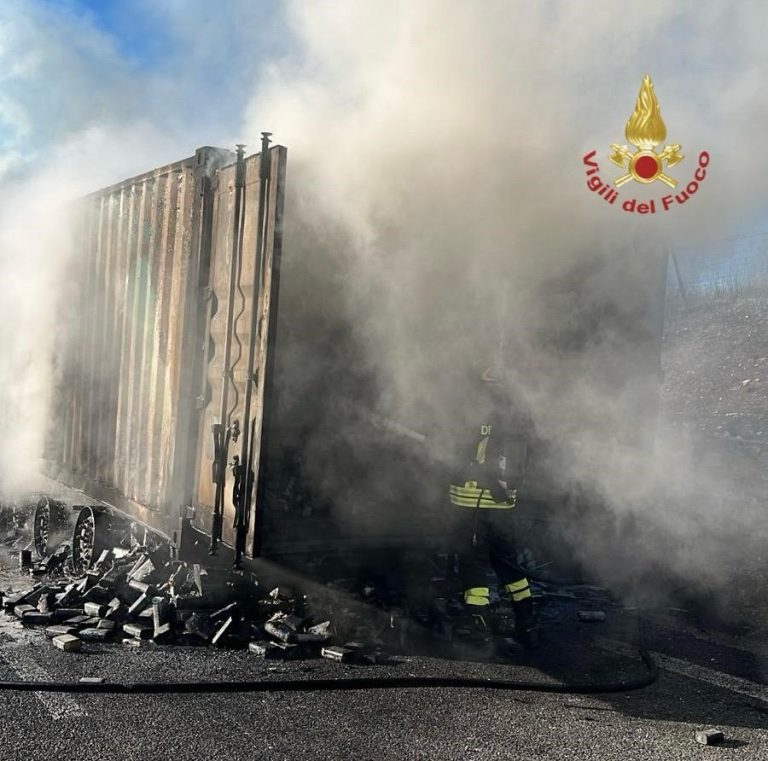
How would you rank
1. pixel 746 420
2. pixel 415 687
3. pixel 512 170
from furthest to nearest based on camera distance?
pixel 746 420 → pixel 512 170 → pixel 415 687

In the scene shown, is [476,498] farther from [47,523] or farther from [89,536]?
[47,523]

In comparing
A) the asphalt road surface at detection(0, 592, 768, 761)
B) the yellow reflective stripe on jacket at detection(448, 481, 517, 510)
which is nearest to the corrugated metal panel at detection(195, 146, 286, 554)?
the asphalt road surface at detection(0, 592, 768, 761)

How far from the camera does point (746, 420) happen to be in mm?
14133

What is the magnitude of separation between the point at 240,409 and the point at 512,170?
3.06m

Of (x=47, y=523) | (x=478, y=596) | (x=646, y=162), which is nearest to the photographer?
(x=478, y=596)

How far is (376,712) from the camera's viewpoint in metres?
3.95

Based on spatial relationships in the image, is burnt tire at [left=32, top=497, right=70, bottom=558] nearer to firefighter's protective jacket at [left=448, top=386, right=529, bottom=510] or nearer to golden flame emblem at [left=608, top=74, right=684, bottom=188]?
firefighter's protective jacket at [left=448, top=386, right=529, bottom=510]

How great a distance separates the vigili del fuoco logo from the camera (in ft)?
19.8

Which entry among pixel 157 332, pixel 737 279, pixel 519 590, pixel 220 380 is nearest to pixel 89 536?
pixel 157 332

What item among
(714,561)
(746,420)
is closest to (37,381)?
(714,561)

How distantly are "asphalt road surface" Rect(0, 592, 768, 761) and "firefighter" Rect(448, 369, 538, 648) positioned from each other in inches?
18.4

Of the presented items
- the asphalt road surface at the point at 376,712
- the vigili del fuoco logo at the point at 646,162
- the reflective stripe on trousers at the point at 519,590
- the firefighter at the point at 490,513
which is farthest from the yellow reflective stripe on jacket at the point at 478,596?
the vigili del fuoco logo at the point at 646,162

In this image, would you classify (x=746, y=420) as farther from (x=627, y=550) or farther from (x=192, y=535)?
(x=192, y=535)

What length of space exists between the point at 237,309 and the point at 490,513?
235 centimetres
